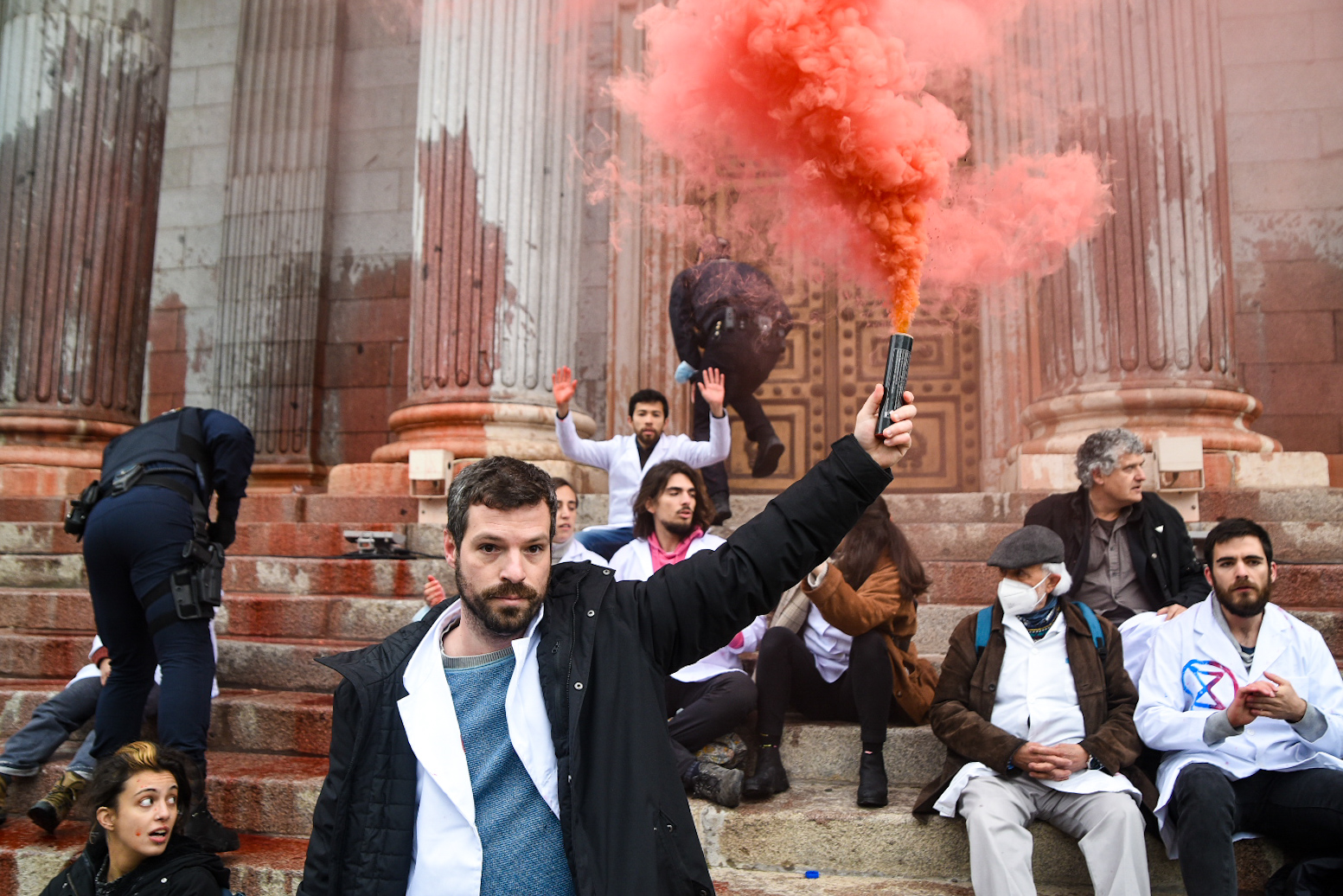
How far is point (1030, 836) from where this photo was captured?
3.54 meters

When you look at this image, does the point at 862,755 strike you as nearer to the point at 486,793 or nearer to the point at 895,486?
the point at 486,793

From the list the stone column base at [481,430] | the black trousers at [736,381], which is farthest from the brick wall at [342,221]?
the black trousers at [736,381]

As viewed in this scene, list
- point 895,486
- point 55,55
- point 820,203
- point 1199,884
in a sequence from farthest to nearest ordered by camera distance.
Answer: point 895,486, point 55,55, point 820,203, point 1199,884

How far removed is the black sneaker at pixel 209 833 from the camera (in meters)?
3.81

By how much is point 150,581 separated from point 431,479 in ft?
11.1

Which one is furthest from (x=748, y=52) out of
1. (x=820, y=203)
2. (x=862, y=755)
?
(x=862, y=755)

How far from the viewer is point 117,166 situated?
927 cm

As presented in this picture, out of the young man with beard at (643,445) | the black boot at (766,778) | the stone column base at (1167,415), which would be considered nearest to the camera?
the black boot at (766,778)

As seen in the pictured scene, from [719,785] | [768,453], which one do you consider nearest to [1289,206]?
[768,453]

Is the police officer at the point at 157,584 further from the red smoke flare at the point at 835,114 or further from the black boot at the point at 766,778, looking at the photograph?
the red smoke flare at the point at 835,114

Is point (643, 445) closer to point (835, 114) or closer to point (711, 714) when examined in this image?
point (711, 714)

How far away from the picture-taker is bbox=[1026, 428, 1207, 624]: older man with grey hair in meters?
4.93

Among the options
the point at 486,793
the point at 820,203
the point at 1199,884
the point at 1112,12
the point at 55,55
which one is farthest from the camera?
the point at 55,55

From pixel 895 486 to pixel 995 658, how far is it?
5924 mm
